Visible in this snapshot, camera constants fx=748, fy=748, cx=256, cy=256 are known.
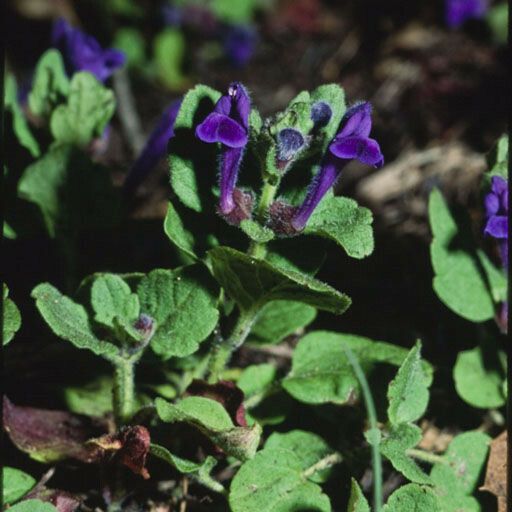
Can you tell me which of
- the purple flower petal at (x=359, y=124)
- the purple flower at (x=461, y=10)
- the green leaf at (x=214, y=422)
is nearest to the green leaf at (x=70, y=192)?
the green leaf at (x=214, y=422)

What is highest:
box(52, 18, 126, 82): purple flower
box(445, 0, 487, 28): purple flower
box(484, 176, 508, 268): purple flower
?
box(445, 0, 487, 28): purple flower

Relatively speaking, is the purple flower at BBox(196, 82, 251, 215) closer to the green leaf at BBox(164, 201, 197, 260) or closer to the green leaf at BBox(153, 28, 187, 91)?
the green leaf at BBox(164, 201, 197, 260)

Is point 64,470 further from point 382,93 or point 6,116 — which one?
point 382,93

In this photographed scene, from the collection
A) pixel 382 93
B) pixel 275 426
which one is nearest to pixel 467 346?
pixel 275 426

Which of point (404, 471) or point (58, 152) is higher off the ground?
point (58, 152)

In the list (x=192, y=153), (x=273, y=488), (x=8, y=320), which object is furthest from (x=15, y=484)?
(x=192, y=153)

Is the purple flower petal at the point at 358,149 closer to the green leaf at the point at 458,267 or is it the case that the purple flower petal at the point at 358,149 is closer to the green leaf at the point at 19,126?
the green leaf at the point at 458,267

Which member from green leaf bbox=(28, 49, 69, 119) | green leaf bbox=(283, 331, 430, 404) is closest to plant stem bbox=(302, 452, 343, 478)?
green leaf bbox=(283, 331, 430, 404)
